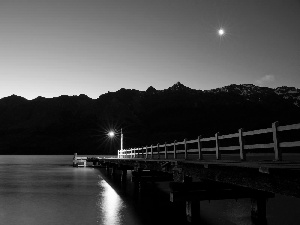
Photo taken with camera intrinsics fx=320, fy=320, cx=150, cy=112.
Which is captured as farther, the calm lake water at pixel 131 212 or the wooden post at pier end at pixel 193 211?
the calm lake water at pixel 131 212

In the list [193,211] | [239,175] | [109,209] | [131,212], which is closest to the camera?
[239,175]

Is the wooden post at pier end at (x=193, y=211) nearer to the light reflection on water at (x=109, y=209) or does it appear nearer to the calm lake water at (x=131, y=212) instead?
the calm lake water at (x=131, y=212)

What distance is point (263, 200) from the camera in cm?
1399

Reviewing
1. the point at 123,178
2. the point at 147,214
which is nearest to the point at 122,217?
the point at 147,214

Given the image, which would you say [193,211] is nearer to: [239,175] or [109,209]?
[239,175]

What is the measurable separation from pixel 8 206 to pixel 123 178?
16306mm

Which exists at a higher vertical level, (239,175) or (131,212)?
(239,175)

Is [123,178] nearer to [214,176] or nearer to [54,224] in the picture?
[54,224]

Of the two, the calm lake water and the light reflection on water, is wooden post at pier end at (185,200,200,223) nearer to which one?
the calm lake water

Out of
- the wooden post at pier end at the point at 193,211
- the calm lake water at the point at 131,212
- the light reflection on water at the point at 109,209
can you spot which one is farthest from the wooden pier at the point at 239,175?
the light reflection on water at the point at 109,209

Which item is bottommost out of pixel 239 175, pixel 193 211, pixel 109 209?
pixel 109 209

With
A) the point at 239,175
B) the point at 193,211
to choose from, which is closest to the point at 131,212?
the point at 193,211

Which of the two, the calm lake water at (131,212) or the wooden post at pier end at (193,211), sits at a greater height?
the wooden post at pier end at (193,211)

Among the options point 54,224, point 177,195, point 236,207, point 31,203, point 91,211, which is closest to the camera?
point 177,195
